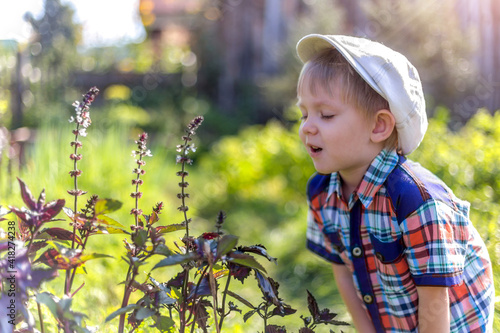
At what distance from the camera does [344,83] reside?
49.3 inches

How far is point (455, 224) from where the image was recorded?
1.22 metres

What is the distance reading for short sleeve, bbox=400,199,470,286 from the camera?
3.77 ft

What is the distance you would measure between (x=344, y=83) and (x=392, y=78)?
4.6 inches

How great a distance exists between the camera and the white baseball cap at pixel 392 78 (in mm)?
1203

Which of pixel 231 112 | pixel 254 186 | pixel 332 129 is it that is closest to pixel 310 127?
pixel 332 129

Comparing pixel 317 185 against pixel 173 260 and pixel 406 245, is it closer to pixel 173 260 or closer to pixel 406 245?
pixel 406 245

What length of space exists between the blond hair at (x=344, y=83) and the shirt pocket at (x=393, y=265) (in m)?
0.34

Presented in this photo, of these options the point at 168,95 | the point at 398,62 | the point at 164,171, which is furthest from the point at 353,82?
the point at 168,95

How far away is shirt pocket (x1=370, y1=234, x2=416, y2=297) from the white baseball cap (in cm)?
28

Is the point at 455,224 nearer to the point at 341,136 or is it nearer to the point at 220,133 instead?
the point at 341,136

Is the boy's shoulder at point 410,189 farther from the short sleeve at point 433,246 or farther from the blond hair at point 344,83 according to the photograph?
the blond hair at point 344,83

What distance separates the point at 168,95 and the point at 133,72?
881mm

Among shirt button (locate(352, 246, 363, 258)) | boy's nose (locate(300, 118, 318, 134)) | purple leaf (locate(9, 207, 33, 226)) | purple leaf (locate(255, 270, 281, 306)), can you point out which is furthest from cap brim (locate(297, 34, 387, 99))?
purple leaf (locate(9, 207, 33, 226))

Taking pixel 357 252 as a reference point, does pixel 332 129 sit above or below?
above
